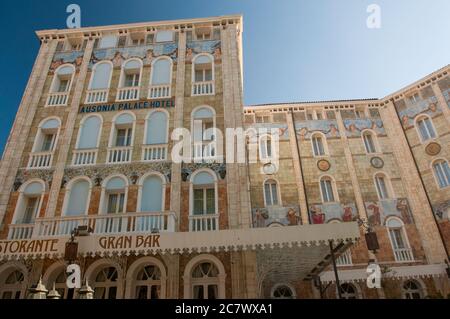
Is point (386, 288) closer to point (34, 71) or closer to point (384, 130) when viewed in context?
point (384, 130)

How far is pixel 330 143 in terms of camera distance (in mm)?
24438

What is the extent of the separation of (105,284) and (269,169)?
46.9 feet

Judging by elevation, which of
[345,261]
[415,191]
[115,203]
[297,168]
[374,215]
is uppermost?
[297,168]

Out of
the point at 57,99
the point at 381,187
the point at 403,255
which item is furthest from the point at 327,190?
the point at 57,99

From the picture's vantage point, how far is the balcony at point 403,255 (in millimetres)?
20211

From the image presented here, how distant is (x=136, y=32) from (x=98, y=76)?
12.4 feet

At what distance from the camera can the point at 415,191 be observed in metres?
22.0

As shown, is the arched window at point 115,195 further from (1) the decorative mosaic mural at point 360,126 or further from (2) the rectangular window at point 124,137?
(1) the decorative mosaic mural at point 360,126

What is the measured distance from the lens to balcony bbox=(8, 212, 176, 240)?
12.9m

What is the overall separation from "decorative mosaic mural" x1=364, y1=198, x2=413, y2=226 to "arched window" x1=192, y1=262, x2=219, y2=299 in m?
13.2

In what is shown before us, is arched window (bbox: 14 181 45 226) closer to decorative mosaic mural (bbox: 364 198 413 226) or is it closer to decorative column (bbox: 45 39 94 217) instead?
decorative column (bbox: 45 39 94 217)

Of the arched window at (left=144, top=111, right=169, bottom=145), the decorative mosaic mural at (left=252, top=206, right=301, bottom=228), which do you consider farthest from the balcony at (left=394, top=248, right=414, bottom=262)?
the arched window at (left=144, top=111, right=169, bottom=145)

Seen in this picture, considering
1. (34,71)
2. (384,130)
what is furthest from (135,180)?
(384,130)

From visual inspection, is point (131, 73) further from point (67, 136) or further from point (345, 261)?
point (345, 261)
